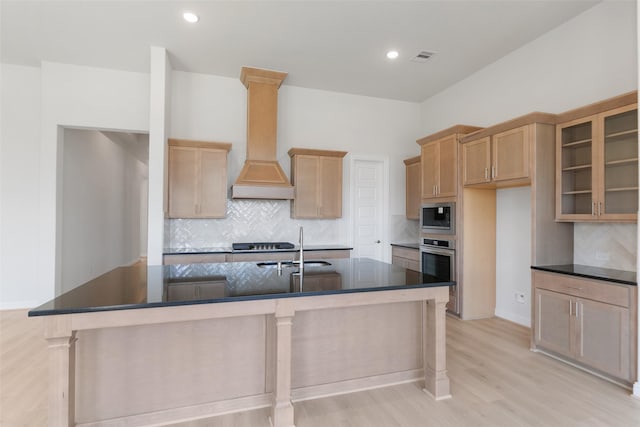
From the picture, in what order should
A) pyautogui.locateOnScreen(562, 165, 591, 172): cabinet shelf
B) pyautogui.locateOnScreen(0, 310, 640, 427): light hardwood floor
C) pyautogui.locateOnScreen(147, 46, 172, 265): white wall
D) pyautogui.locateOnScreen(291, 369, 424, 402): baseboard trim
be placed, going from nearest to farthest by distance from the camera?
pyautogui.locateOnScreen(0, 310, 640, 427): light hardwood floor
pyautogui.locateOnScreen(291, 369, 424, 402): baseboard trim
pyautogui.locateOnScreen(562, 165, 591, 172): cabinet shelf
pyautogui.locateOnScreen(147, 46, 172, 265): white wall

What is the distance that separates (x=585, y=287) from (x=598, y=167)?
39.8 inches

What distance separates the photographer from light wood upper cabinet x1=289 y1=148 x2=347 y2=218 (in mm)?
4902

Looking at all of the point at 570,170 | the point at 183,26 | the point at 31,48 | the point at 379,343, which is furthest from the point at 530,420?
the point at 31,48

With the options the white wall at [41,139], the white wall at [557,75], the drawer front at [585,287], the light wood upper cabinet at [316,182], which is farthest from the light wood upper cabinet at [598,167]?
the white wall at [41,139]

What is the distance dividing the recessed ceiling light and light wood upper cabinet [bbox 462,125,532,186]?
328 centimetres

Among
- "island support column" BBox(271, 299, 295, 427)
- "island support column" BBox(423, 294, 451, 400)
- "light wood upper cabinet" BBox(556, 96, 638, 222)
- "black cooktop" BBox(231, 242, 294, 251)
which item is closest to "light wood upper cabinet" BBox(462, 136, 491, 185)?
"light wood upper cabinet" BBox(556, 96, 638, 222)

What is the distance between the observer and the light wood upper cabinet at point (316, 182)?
4.90 meters

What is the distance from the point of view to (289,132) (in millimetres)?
5266

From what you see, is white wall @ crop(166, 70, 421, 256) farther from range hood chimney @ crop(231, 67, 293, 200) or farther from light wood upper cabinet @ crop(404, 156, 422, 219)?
range hood chimney @ crop(231, 67, 293, 200)

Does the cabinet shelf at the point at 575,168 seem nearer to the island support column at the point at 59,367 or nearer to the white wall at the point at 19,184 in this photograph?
the island support column at the point at 59,367

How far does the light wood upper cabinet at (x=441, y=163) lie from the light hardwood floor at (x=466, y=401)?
2.04 metres

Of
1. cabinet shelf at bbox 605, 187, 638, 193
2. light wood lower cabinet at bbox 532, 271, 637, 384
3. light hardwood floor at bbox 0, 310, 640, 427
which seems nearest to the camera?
light hardwood floor at bbox 0, 310, 640, 427

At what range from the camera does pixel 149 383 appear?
202cm

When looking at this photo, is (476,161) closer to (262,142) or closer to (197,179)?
(262,142)
